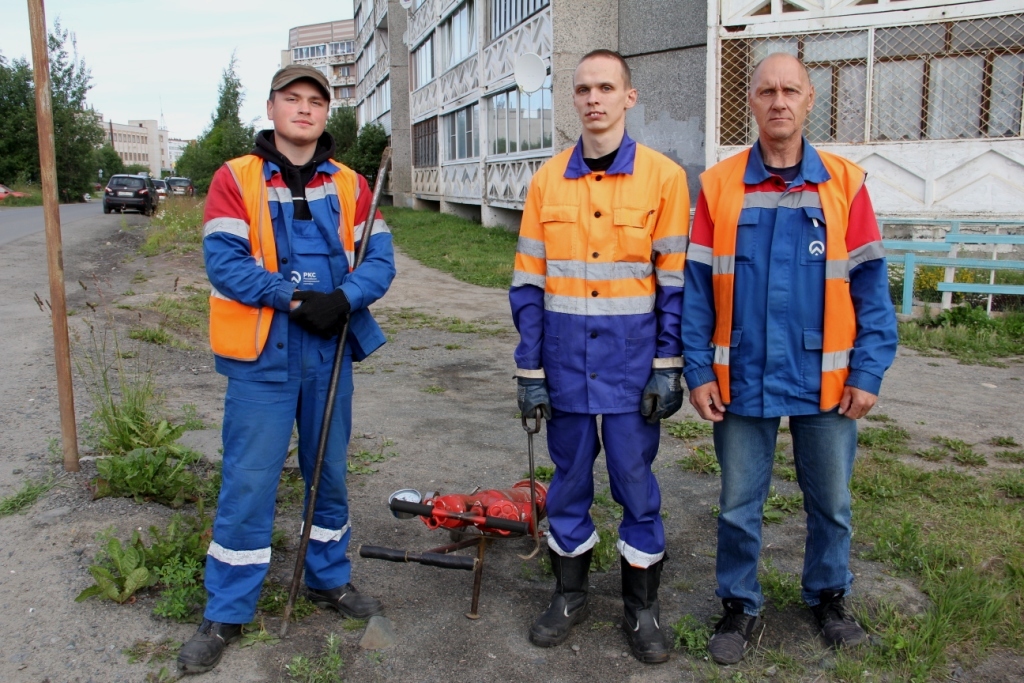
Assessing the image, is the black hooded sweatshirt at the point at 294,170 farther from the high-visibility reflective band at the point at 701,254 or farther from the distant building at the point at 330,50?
the distant building at the point at 330,50

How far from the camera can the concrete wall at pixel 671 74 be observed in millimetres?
15258

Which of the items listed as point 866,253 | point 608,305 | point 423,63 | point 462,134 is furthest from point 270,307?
point 423,63

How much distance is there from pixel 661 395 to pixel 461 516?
3.29 feet

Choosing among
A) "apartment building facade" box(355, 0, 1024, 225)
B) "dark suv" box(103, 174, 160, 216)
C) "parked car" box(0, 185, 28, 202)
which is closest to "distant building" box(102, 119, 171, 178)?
"parked car" box(0, 185, 28, 202)

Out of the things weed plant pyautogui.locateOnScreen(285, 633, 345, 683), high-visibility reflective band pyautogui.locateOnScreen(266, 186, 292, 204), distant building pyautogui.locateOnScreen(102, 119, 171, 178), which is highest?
distant building pyautogui.locateOnScreen(102, 119, 171, 178)

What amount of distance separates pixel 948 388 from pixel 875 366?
5.05 meters

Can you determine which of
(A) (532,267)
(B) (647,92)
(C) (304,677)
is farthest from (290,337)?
(B) (647,92)

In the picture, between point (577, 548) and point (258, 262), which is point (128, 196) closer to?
point (258, 262)

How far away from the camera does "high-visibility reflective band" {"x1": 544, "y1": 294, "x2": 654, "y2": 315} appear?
316 centimetres

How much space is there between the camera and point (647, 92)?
52.5 ft

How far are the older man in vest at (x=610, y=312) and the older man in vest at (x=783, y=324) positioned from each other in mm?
134

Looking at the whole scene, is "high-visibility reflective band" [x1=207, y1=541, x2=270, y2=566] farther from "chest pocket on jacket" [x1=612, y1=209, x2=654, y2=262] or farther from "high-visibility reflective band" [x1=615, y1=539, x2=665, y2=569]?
"chest pocket on jacket" [x1=612, y1=209, x2=654, y2=262]

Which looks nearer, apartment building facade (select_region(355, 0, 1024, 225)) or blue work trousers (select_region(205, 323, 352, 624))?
blue work trousers (select_region(205, 323, 352, 624))

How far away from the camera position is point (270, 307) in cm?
313
